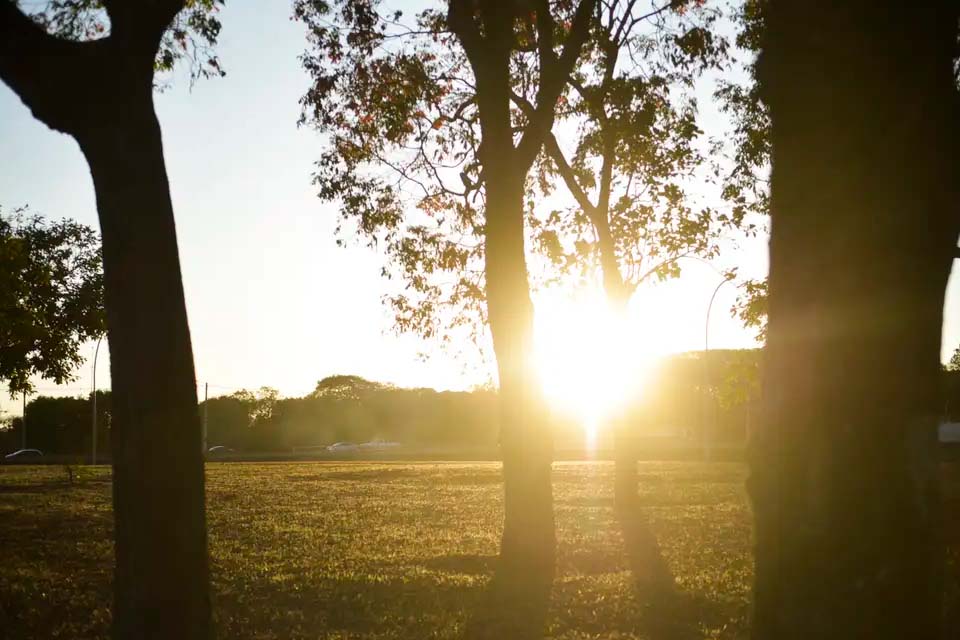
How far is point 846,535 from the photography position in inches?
120

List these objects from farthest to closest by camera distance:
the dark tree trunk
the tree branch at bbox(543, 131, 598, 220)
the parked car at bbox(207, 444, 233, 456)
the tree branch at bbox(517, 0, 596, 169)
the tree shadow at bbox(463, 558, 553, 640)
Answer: the parked car at bbox(207, 444, 233, 456) → the tree branch at bbox(543, 131, 598, 220) → the tree branch at bbox(517, 0, 596, 169) → the tree shadow at bbox(463, 558, 553, 640) → the dark tree trunk

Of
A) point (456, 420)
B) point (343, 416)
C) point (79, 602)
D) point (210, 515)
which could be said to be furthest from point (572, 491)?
point (343, 416)

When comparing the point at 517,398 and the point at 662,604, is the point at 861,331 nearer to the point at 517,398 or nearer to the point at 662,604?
the point at 662,604

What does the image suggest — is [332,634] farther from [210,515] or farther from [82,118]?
[210,515]

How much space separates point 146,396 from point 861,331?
13.7 ft

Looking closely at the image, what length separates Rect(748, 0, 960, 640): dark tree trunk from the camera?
3.06m

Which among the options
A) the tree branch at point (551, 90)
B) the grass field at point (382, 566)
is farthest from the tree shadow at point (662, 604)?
the tree branch at point (551, 90)

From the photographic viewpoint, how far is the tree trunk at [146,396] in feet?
18.2

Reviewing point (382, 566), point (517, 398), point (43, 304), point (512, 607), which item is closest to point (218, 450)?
point (43, 304)

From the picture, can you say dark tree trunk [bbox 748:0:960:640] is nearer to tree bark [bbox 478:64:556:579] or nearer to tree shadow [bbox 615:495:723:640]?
tree shadow [bbox 615:495:723:640]

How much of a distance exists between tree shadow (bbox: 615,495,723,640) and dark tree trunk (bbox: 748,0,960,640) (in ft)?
16.2

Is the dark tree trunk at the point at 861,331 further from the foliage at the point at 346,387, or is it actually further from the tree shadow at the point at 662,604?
the foliage at the point at 346,387

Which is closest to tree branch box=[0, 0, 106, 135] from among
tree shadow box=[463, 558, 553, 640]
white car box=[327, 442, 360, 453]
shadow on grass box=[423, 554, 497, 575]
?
tree shadow box=[463, 558, 553, 640]

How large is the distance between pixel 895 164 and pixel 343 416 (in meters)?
99.0
